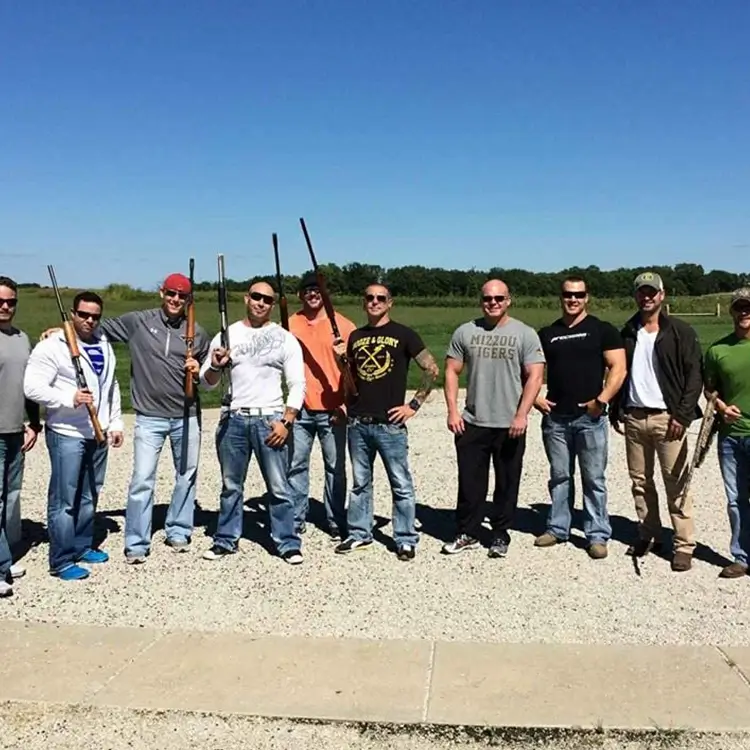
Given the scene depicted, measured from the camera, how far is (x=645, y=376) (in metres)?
5.95

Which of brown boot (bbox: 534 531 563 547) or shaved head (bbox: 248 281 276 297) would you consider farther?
brown boot (bbox: 534 531 563 547)

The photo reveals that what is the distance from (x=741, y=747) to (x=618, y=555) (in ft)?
9.38

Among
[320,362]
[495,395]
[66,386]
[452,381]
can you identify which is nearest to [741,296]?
[495,395]

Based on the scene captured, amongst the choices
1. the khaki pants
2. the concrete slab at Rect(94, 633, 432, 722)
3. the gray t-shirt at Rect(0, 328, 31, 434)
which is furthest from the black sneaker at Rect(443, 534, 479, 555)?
the gray t-shirt at Rect(0, 328, 31, 434)

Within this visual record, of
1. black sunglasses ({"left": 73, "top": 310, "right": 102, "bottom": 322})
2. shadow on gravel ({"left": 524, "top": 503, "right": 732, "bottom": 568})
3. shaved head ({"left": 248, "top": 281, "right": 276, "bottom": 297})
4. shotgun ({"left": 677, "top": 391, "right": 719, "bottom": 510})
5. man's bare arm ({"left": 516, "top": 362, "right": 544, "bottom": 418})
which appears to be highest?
shaved head ({"left": 248, "top": 281, "right": 276, "bottom": 297})

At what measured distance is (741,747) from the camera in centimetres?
359

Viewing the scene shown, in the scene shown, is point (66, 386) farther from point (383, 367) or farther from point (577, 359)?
point (577, 359)

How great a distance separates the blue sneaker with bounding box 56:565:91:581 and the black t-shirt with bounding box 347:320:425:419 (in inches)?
94.9

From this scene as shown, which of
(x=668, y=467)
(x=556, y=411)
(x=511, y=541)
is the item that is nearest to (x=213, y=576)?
(x=511, y=541)

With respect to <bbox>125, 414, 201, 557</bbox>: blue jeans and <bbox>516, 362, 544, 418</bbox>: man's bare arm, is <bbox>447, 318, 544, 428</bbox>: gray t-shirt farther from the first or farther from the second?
<bbox>125, 414, 201, 557</bbox>: blue jeans

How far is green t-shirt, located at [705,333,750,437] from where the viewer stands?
559 cm

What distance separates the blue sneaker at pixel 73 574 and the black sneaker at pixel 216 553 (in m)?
0.93

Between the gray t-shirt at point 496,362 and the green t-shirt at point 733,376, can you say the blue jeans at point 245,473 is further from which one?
the green t-shirt at point 733,376

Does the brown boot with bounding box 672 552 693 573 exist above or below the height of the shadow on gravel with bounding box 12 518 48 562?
above
